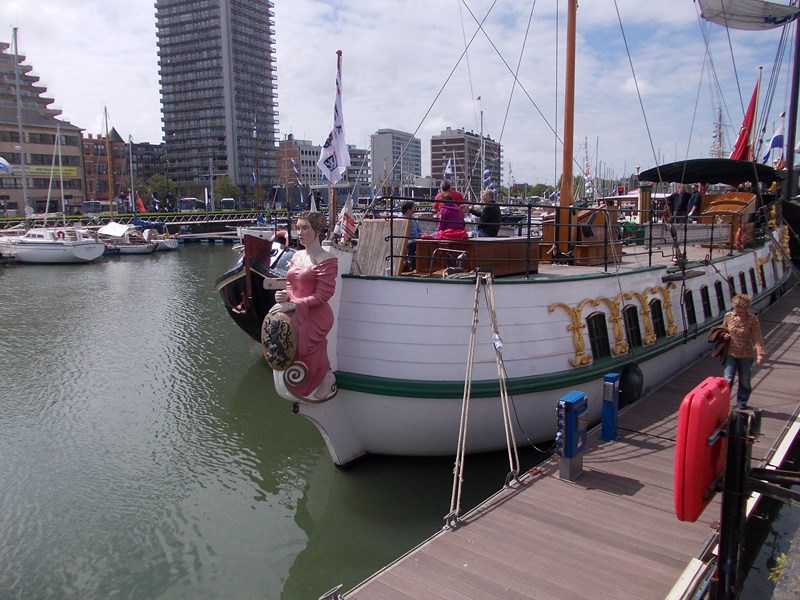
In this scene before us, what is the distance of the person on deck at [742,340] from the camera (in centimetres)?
844

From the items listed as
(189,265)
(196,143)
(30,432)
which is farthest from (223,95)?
(30,432)

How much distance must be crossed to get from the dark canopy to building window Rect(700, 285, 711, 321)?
17.9 feet

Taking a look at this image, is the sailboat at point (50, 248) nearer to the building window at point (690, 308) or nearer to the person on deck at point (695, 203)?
the person on deck at point (695, 203)

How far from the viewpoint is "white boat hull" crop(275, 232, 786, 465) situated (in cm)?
806

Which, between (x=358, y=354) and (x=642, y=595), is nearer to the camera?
(x=642, y=595)

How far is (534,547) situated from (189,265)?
42.0m

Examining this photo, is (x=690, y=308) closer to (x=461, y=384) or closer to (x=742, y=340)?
(x=742, y=340)

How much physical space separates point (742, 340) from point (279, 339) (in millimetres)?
6579

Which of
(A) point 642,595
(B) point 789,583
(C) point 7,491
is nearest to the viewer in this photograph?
(B) point 789,583

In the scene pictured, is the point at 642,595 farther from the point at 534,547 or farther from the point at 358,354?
the point at 358,354

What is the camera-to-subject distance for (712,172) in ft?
62.6

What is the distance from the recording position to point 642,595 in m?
5.03

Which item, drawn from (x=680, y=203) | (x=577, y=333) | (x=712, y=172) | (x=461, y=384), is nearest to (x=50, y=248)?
(x=680, y=203)

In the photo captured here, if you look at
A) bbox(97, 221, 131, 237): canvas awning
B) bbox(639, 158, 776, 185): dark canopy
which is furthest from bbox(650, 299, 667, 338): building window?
bbox(97, 221, 131, 237): canvas awning
